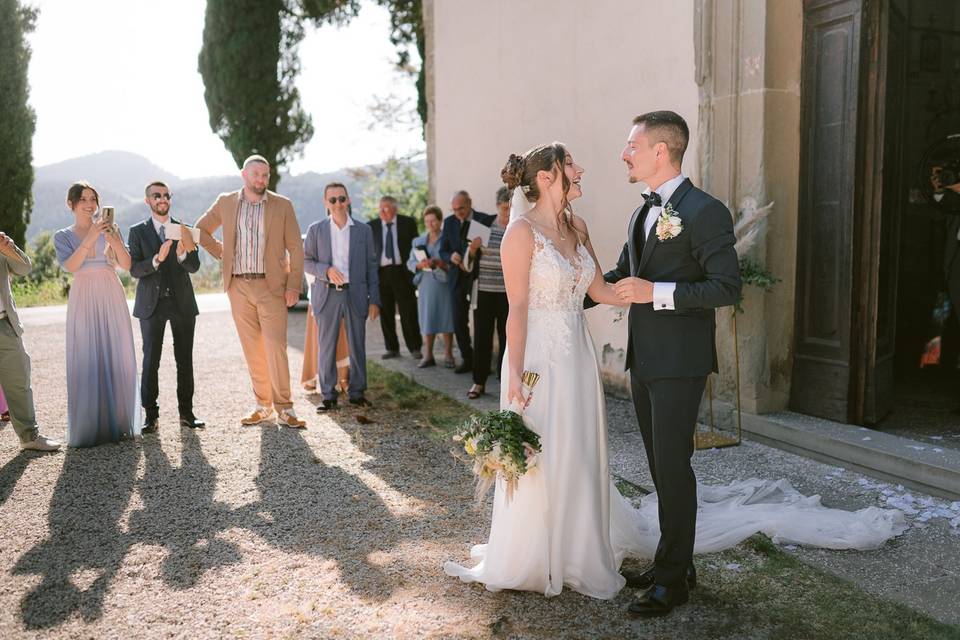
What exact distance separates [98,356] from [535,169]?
13.6ft

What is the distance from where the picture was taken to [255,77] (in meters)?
18.0

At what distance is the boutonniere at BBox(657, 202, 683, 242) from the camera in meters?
3.02

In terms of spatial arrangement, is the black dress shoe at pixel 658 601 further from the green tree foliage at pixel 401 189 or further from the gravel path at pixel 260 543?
the green tree foliage at pixel 401 189

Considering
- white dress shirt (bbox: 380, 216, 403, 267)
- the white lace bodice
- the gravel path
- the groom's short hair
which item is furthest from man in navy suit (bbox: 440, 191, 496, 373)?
the groom's short hair

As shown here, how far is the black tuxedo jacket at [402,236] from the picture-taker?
31.2 ft

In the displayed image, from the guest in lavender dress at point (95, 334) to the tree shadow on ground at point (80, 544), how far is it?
33 centimetres

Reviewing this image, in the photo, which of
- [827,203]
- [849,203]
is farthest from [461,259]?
[849,203]

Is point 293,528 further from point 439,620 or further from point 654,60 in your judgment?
point 654,60

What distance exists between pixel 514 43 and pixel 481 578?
22.6 ft

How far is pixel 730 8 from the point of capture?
18.8 feet

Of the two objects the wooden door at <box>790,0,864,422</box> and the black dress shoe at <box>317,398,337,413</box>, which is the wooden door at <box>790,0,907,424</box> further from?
the black dress shoe at <box>317,398,337,413</box>

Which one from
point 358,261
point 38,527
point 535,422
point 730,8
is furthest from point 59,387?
point 730,8

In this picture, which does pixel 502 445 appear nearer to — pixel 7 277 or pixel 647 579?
pixel 647 579

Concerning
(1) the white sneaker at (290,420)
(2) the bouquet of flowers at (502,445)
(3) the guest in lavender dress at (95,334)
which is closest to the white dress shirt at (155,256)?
(3) the guest in lavender dress at (95,334)
